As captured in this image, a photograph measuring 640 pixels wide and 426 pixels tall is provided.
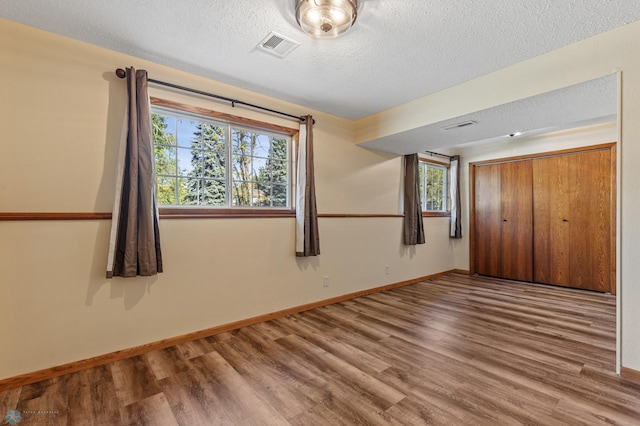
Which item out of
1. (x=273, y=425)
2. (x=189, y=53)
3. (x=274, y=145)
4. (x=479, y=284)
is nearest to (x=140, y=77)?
(x=189, y=53)

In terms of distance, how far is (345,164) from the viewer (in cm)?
380

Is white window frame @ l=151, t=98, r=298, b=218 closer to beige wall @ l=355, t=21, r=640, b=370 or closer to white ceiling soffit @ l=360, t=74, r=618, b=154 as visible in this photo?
white ceiling soffit @ l=360, t=74, r=618, b=154

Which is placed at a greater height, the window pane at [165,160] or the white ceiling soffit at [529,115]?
the white ceiling soffit at [529,115]

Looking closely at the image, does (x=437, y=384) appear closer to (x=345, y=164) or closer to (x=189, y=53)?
(x=345, y=164)

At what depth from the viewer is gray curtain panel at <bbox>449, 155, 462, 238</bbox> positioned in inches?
212

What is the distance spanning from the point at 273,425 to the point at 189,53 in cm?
266

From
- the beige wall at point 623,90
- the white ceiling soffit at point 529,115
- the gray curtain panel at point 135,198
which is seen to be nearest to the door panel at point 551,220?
the white ceiling soffit at point 529,115

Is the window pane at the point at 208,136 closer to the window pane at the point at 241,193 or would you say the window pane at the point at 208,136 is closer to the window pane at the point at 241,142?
the window pane at the point at 241,142

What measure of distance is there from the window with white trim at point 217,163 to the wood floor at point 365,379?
4.37 ft

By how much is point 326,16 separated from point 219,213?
187 cm

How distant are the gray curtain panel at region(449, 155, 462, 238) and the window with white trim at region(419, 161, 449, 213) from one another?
0.59 feet

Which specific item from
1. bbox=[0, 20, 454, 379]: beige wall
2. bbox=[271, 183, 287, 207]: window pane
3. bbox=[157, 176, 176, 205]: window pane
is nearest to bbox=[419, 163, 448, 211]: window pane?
bbox=[271, 183, 287, 207]: window pane

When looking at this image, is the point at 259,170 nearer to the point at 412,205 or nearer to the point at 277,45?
the point at 277,45

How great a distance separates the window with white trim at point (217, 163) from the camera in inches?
102
